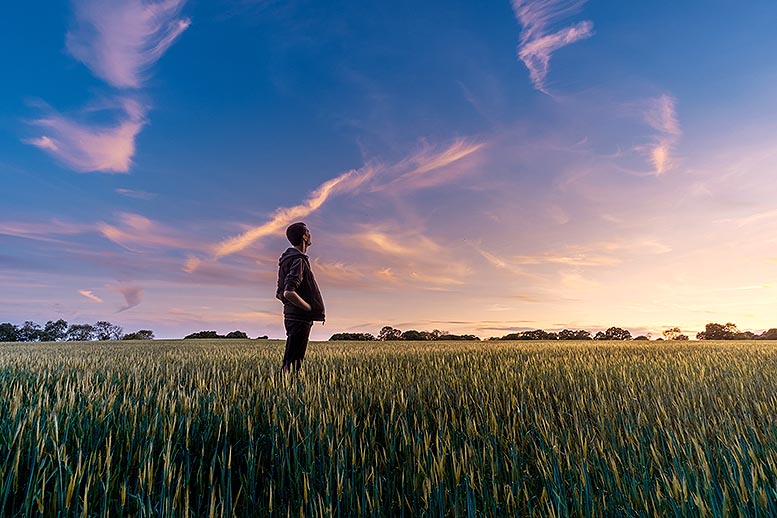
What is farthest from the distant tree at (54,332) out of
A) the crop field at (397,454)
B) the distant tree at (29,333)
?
the crop field at (397,454)

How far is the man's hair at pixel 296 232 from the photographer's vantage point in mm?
5434

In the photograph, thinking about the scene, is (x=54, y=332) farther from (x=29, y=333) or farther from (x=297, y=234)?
(x=297, y=234)

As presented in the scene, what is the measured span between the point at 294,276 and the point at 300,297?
356 mm

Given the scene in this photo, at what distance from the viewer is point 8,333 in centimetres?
4672

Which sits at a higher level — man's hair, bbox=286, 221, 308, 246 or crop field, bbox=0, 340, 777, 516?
man's hair, bbox=286, 221, 308, 246

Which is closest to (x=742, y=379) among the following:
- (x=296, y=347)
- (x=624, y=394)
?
(x=624, y=394)

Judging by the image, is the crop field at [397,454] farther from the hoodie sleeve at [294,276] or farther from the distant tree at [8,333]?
the distant tree at [8,333]

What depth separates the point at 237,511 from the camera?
2.14m

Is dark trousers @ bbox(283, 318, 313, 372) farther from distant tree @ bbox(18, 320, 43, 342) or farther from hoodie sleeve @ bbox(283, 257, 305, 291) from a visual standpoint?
distant tree @ bbox(18, 320, 43, 342)

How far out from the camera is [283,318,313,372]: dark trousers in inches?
210

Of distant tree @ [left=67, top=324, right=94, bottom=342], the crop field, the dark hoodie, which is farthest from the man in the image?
distant tree @ [left=67, top=324, right=94, bottom=342]

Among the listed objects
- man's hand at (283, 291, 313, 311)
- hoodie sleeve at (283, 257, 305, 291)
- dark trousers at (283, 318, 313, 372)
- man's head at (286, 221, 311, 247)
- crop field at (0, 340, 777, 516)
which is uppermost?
man's head at (286, 221, 311, 247)

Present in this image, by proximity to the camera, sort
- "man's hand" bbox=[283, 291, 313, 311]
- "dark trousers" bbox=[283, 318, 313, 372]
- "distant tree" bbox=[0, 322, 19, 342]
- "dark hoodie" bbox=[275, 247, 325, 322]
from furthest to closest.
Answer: "distant tree" bbox=[0, 322, 19, 342], "dark trousers" bbox=[283, 318, 313, 372], "dark hoodie" bbox=[275, 247, 325, 322], "man's hand" bbox=[283, 291, 313, 311]

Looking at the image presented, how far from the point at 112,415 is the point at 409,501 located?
7.91ft
